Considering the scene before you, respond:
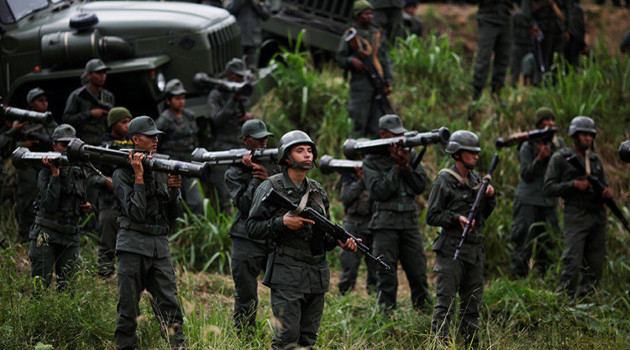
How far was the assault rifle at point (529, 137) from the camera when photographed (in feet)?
26.2

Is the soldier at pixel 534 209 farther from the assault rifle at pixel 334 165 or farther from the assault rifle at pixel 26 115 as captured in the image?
the assault rifle at pixel 26 115

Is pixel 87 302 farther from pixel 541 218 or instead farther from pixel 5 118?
pixel 541 218

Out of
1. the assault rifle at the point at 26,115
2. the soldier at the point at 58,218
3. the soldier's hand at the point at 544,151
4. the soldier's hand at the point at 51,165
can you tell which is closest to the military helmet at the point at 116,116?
the soldier at the point at 58,218

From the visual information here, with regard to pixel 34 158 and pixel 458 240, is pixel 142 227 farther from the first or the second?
pixel 458 240

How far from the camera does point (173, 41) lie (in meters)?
9.09

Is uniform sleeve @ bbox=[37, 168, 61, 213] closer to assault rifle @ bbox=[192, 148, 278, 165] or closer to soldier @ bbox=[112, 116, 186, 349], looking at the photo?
soldier @ bbox=[112, 116, 186, 349]

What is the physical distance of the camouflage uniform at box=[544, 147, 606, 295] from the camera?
7.68 metres

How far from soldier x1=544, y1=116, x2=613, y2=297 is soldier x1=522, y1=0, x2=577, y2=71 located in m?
4.54

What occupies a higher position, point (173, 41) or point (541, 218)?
point (173, 41)

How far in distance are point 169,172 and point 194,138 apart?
11.3 feet

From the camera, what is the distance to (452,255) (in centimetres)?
628

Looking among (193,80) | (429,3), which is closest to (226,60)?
(193,80)

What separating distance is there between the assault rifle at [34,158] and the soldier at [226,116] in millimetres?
2879

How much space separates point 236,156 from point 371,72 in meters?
3.53
